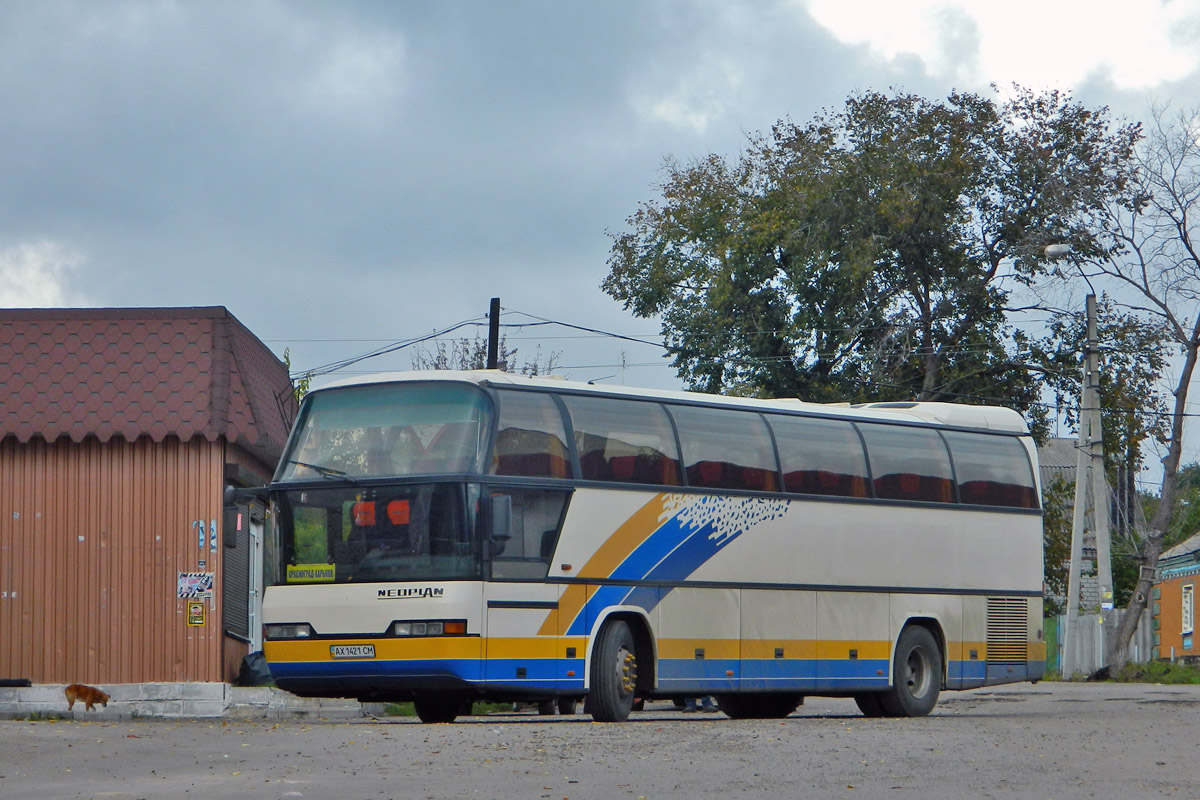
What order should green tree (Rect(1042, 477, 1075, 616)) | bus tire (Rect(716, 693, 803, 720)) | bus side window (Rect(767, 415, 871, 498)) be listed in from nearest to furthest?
bus side window (Rect(767, 415, 871, 498))
bus tire (Rect(716, 693, 803, 720))
green tree (Rect(1042, 477, 1075, 616))

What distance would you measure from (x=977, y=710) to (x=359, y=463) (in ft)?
32.8

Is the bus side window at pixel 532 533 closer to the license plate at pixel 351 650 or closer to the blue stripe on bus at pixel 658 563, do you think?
the blue stripe on bus at pixel 658 563

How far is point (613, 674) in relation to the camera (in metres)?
16.3

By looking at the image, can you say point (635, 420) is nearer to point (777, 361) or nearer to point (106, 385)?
point (106, 385)

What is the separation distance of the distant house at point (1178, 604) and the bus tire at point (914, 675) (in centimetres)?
4123

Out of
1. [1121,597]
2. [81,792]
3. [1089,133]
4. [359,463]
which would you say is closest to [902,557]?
[359,463]

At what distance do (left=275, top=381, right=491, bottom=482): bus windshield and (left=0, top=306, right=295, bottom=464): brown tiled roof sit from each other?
4548 millimetres

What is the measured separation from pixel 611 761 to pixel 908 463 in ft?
30.4

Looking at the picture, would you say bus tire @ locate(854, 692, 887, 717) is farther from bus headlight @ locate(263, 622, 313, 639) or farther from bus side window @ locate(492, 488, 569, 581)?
bus headlight @ locate(263, 622, 313, 639)

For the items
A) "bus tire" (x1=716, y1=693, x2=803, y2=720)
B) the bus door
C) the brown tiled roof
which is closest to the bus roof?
the bus door

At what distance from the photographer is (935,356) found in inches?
1554

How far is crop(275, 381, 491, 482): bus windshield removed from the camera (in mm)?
15523

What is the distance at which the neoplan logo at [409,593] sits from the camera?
1520 centimetres

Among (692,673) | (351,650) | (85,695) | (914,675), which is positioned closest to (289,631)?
(351,650)
